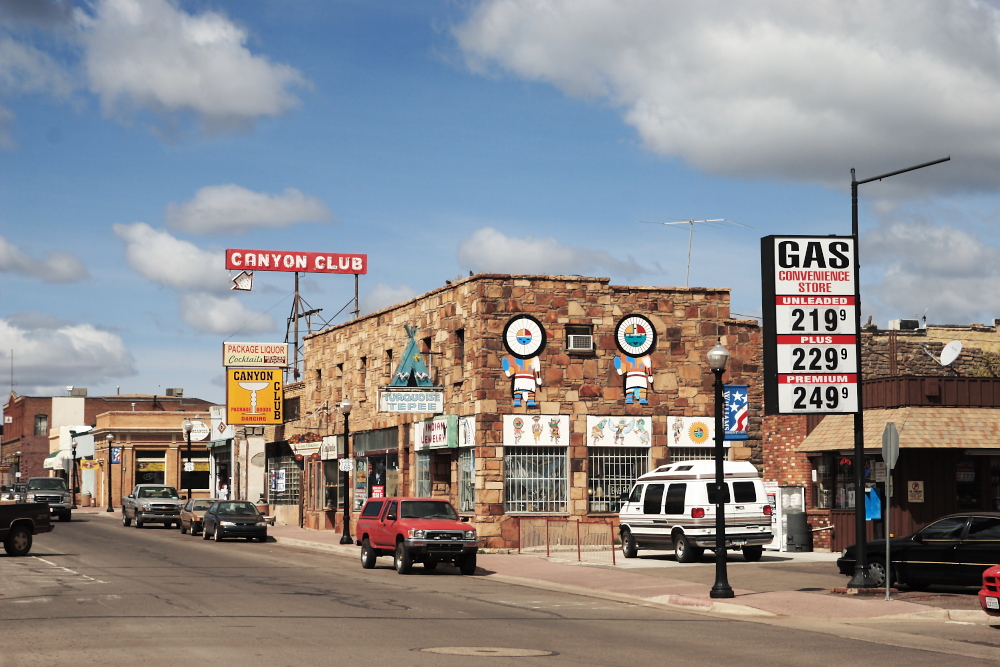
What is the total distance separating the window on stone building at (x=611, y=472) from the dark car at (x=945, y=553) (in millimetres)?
14905

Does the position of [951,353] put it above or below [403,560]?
above

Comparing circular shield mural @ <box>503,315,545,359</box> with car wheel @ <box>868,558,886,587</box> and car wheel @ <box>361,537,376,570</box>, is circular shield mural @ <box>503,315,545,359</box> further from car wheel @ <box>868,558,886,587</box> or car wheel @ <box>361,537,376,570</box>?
car wheel @ <box>868,558,886,587</box>

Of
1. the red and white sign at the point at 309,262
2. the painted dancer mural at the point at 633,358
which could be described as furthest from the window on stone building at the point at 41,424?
the painted dancer mural at the point at 633,358

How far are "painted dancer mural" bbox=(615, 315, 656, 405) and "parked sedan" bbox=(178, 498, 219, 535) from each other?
17.1 m

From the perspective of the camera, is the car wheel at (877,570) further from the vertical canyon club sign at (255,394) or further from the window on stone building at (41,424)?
the window on stone building at (41,424)

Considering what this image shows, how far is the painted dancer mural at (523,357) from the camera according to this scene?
123 ft

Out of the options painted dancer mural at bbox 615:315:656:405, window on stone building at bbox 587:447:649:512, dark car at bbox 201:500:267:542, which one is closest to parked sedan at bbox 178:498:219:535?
dark car at bbox 201:500:267:542

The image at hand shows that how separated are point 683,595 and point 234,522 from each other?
2357 centimetres

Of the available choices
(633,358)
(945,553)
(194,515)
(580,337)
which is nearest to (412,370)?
(580,337)

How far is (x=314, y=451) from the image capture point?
51.9 meters

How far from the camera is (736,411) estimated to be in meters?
39.2

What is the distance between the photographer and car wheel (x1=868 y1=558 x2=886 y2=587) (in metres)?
23.1

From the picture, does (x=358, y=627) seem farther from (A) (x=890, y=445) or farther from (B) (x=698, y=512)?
(B) (x=698, y=512)

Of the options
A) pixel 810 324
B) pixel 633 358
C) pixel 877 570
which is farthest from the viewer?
pixel 633 358
